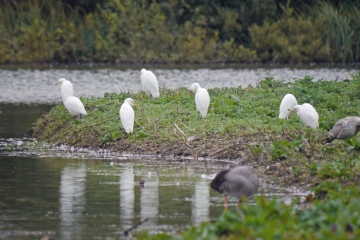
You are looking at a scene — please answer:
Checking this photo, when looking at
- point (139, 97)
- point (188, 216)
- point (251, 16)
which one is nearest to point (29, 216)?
point (188, 216)

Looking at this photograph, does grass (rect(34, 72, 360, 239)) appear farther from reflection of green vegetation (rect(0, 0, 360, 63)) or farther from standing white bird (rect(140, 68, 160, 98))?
reflection of green vegetation (rect(0, 0, 360, 63))

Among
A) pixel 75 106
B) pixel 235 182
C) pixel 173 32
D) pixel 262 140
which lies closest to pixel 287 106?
pixel 262 140

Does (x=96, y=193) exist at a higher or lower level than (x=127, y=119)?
lower

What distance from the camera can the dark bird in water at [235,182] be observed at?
9859 mm

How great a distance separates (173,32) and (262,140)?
100ft

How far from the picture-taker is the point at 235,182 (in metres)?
9.84

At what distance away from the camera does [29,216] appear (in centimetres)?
966

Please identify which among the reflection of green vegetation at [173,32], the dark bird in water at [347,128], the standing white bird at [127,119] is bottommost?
the dark bird in water at [347,128]

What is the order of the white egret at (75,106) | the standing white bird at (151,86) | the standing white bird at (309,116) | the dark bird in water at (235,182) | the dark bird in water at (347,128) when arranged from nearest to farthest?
the dark bird in water at (235,182) → the dark bird in water at (347,128) → the standing white bird at (309,116) → the white egret at (75,106) → the standing white bird at (151,86)

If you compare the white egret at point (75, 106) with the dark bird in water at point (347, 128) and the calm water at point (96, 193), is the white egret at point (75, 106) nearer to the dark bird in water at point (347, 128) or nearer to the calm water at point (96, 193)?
the calm water at point (96, 193)

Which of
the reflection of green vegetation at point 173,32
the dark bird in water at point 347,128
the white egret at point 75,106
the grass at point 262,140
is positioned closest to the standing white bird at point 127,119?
the grass at point 262,140

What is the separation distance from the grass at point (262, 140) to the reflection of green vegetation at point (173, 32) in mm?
23167

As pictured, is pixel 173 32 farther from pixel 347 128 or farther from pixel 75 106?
pixel 347 128

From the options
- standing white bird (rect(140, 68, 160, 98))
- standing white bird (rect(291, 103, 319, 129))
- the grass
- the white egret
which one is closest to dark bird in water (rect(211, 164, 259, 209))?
the grass
